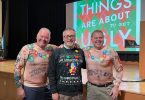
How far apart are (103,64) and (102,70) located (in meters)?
0.05

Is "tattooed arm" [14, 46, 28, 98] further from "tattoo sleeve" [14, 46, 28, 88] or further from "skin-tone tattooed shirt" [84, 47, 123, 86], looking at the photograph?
"skin-tone tattooed shirt" [84, 47, 123, 86]

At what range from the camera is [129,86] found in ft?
10.2

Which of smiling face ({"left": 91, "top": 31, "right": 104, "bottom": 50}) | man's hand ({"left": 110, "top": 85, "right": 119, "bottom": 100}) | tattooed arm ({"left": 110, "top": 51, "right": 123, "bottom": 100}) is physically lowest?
man's hand ({"left": 110, "top": 85, "right": 119, "bottom": 100})

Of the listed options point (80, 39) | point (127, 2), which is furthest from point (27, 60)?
point (80, 39)

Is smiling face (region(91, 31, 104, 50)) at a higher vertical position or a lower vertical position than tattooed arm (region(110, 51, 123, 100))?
higher

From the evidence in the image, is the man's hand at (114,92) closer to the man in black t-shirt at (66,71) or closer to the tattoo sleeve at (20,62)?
the man in black t-shirt at (66,71)

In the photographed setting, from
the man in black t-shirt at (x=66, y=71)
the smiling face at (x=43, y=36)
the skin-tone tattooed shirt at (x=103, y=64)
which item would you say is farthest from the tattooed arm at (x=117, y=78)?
the smiling face at (x=43, y=36)

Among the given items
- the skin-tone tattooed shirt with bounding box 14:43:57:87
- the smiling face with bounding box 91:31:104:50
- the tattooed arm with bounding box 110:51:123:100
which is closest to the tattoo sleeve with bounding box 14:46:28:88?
the skin-tone tattooed shirt with bounding box 14:43:57:87

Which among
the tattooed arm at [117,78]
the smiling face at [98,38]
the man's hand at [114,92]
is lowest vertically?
the man's hand at [114,92]

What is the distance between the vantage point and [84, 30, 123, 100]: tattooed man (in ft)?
8.71

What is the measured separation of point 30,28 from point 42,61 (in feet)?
16.6

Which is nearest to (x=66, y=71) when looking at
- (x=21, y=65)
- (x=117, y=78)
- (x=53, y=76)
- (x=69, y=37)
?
(x=53, y=76)

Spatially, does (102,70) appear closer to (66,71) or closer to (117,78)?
(117,78)

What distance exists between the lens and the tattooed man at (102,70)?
2654mm
